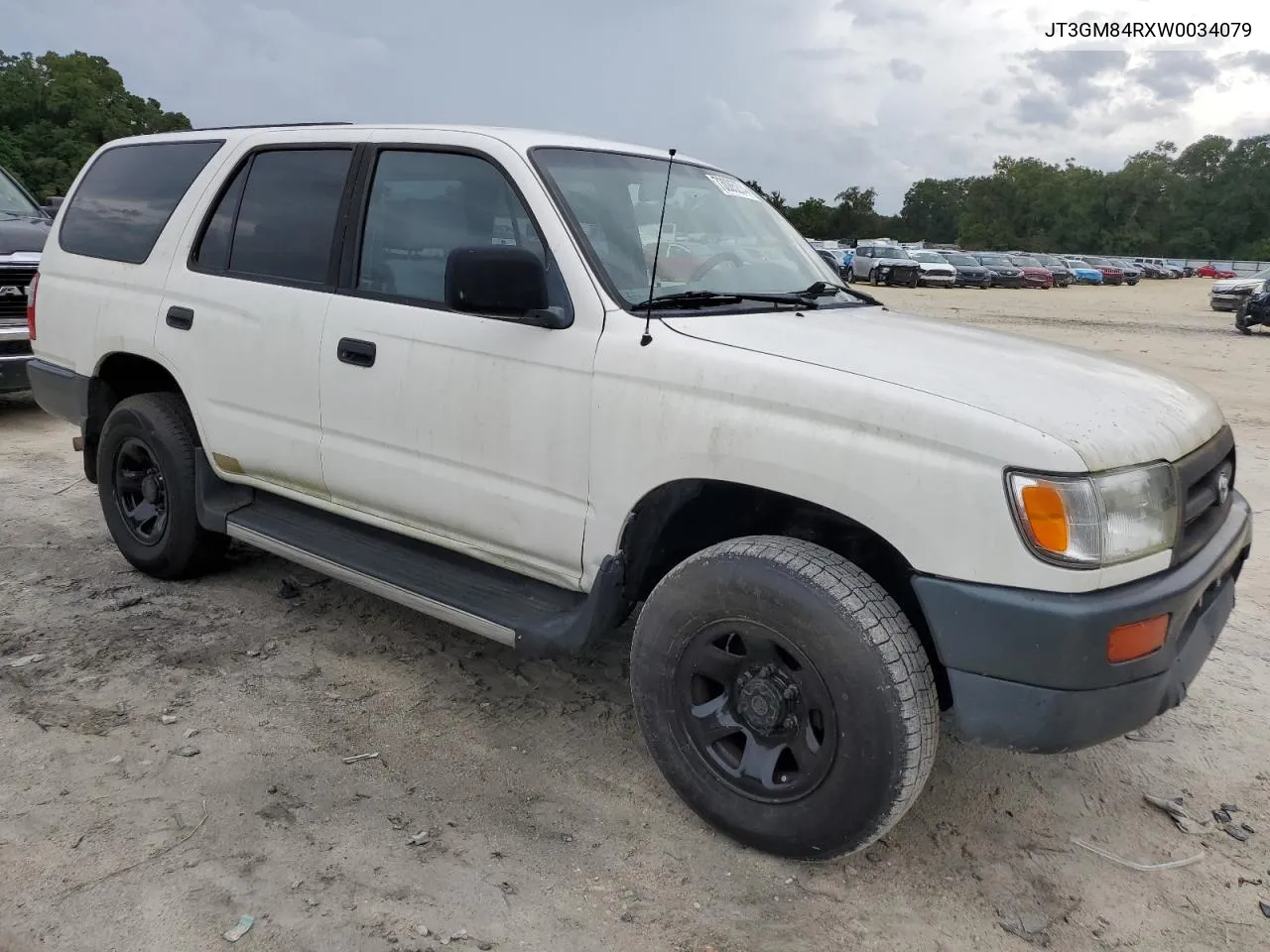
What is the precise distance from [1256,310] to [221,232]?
21167 mm

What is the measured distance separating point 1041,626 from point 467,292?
171cm

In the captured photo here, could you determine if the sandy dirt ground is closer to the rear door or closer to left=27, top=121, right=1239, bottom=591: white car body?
left=27, top=121, right=1239, bottom=591: white car body

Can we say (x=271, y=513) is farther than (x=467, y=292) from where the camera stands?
Yes

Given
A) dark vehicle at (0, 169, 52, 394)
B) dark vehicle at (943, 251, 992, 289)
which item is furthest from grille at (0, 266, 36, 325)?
dark vehicle at (943, 251, 992, 289)

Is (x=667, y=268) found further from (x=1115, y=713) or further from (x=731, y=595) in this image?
(x=1115, y=713)

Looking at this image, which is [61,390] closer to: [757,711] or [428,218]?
[428,218]

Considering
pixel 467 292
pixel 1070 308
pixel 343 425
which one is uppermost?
pixel 467 292

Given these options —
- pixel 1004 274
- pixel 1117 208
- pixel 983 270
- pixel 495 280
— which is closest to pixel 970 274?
pixel 983 270

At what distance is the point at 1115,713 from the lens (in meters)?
2.38

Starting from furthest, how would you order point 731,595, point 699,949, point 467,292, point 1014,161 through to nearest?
point 1014,161
point 467,292
point 731,595
point 699,949

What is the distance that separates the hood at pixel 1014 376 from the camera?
7.89ft

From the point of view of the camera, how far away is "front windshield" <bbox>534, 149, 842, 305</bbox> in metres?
3.15

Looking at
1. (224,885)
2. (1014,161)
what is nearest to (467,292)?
(224,885)

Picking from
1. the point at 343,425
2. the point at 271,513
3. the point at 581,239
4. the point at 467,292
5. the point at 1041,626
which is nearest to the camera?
the point at 1041,626
